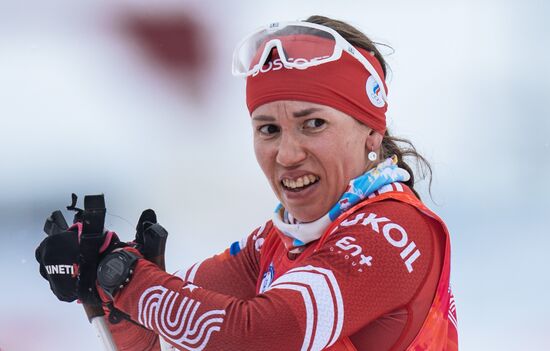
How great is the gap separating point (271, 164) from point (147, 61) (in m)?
2.69

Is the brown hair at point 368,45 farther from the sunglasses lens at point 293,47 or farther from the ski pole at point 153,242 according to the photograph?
the ski pole at point 153,242

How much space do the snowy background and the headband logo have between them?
169cm

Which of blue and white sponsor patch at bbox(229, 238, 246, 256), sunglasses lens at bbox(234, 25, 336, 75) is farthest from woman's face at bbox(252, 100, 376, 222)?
blue and white sponsor patch at bbox(229, 238, 246, 256)

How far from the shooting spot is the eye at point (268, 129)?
86.7 inches

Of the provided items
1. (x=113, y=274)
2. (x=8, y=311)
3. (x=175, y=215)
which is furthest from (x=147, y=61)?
(x=113, y=274)

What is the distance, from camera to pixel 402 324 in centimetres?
192

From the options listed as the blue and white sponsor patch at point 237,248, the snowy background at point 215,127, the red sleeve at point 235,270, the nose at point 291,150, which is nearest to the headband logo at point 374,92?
the nose at point 291,150

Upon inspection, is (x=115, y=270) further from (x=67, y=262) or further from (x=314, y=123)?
(x=314, y=123)

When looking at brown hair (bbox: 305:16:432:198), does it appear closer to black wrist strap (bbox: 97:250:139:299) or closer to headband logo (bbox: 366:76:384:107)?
headband logo (bbox: 366:76:384:107)

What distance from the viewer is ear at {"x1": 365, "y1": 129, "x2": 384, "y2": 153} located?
2219mm

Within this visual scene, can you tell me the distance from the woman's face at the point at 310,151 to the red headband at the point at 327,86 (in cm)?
2

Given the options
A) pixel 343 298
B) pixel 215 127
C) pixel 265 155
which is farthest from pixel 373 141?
pixel 215 127

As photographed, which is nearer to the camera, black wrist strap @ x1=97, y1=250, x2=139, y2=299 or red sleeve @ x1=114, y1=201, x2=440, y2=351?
red sleeve @ x1=114, y1=201, x2=440, y2=351

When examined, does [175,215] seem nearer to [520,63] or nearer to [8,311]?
[8,311]
